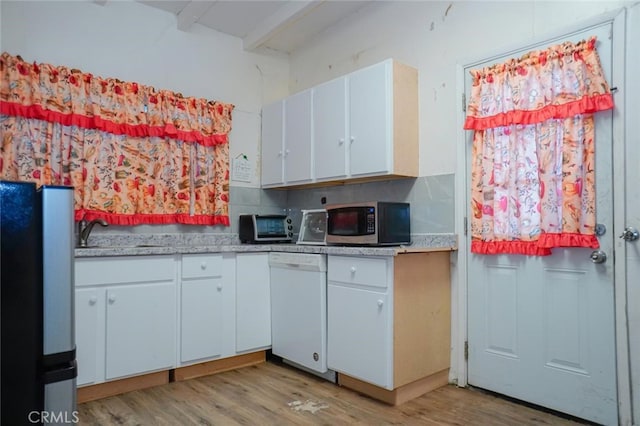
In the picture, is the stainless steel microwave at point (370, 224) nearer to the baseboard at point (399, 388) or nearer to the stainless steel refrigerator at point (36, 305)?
the baseboard at point (399, 388)

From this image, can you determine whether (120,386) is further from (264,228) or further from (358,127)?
(358,127)

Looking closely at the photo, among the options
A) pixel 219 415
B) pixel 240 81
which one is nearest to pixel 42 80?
pixel 240 81

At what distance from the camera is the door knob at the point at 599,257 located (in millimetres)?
2164

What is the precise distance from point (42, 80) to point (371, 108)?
2207 mm

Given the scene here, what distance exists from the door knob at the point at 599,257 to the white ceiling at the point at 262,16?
2438mm

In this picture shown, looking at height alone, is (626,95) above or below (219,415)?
above

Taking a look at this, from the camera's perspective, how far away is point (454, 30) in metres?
2.86

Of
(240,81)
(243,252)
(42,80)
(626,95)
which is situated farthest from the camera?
(240,81)

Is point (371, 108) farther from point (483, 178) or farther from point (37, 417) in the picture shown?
point (37, 417)

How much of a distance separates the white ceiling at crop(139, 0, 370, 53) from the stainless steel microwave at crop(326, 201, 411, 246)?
5.15 ft

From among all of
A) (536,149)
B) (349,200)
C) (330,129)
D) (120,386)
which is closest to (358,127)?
(330,129)

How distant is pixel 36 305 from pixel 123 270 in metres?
1.85

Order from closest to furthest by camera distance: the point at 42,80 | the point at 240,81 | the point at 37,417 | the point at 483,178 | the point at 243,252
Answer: the point at 37,417
the point at 483,178
the point at 42,80
the point at 243,252
the point at 240,81

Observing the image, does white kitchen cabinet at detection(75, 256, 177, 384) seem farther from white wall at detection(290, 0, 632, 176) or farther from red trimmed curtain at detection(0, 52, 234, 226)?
white wall at detection(290, 0, 632, 176)
